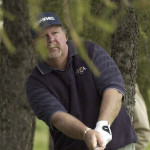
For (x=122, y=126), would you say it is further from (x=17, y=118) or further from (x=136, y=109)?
(x=17, y=118)

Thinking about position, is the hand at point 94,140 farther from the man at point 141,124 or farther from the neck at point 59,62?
the man at point 141,124

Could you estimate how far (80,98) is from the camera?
3.87 metres

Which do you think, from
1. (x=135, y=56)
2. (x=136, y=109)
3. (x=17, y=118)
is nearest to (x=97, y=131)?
(x=135, y=56)

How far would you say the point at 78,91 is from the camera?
12.8 ft

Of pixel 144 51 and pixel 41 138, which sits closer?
pixel 144 51

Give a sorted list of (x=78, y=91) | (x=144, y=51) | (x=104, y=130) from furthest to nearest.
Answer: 1. (x=144, y=51)
2. (x=78, y=91)
3. (x=104, y=130)

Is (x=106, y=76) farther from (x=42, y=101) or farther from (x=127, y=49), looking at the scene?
(x=127, y=49)

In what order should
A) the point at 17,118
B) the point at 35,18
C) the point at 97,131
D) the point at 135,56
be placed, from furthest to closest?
1. the point at 17,118
2. the point at 135,56
3. the point at 97,131
4. the point at 35,18

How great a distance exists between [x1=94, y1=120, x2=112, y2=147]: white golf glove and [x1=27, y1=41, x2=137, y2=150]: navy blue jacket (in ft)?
0.87

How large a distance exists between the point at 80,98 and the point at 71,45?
459 mm

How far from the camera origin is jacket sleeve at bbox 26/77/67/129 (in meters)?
3.78

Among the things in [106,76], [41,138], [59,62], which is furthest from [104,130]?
[41,138]

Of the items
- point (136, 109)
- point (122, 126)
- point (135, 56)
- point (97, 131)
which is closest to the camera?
point (97, 131)

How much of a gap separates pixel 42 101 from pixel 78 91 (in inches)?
10.6
